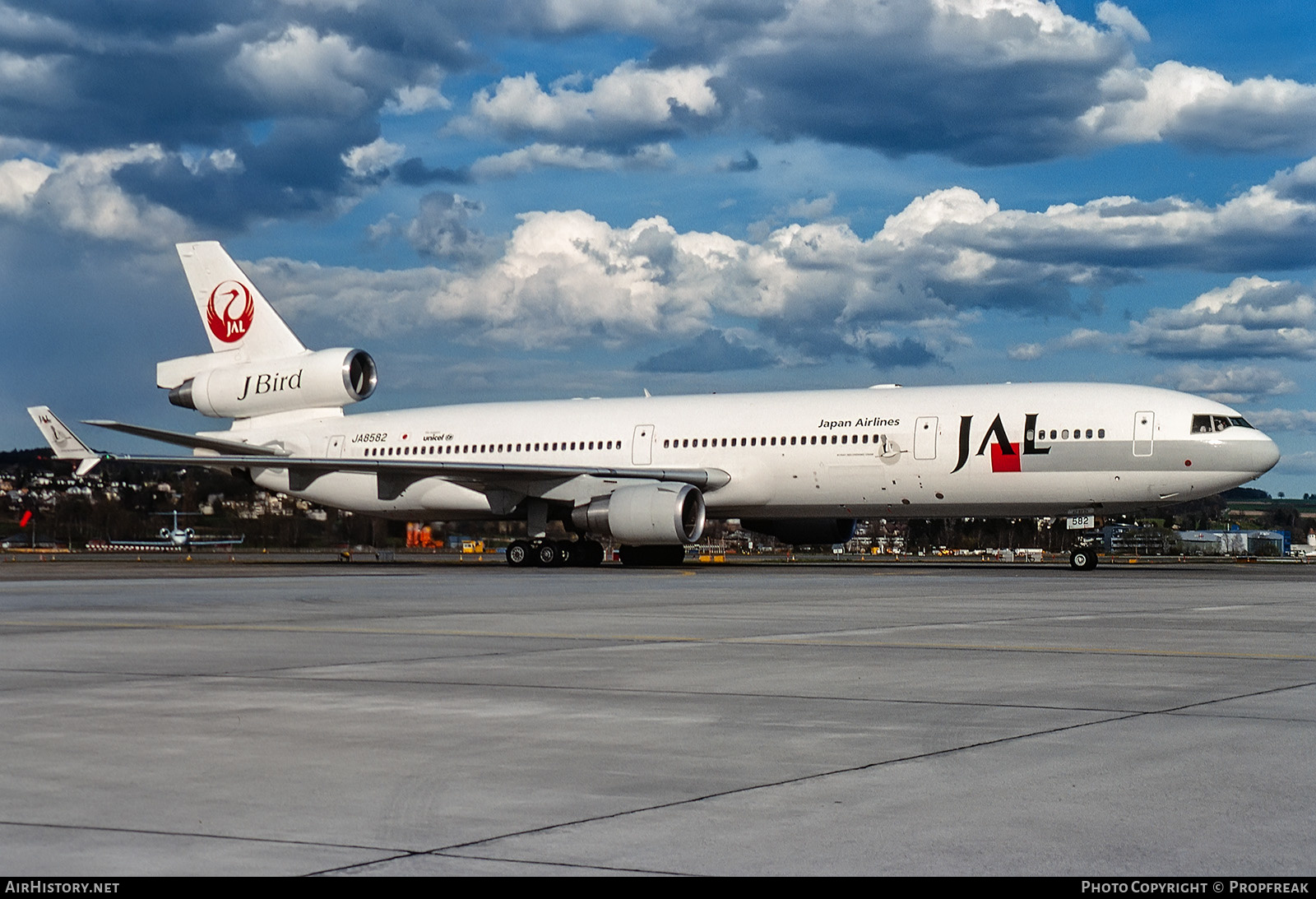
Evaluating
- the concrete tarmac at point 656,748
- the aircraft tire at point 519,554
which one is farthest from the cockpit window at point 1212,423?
the concrete tarmac at point 656,748

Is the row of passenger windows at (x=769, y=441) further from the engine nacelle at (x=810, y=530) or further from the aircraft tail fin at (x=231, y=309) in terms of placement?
the aircraft tail fin at (x=231, y=309)

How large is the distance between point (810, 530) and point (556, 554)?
24.1ft

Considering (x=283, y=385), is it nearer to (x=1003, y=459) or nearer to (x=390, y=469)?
(x=390, y=469)

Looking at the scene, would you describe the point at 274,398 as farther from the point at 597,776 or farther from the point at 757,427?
the point at 597,776

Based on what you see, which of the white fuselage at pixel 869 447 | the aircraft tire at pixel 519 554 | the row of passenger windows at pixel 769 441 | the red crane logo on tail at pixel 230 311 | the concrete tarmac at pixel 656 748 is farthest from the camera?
the red crane logo on tail at pixel 230 311

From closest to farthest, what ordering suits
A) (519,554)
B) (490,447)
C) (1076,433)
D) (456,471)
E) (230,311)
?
1. (1076,433)
2. (456,471)
3. (519,554)
4. (490,447)
5. (230,311)

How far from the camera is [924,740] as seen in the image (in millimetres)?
7203

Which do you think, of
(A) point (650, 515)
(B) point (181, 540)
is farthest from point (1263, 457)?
(B) point (181, 540)

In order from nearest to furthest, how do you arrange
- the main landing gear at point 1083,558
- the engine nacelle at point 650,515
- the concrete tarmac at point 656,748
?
the concrete tarmac at point 656,748 → the main landing gear at point 1083,558 → the engine nacelle at point 650,515

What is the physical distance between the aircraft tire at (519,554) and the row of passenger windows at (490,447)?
10.1 ft

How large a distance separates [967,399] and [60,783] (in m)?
30.6

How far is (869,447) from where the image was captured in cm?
3512

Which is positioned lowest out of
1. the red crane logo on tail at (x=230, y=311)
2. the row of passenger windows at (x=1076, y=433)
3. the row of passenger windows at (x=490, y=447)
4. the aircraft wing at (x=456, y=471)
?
the aircraft wing at (x=456, y=471)

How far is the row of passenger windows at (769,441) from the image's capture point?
35.3 metres
